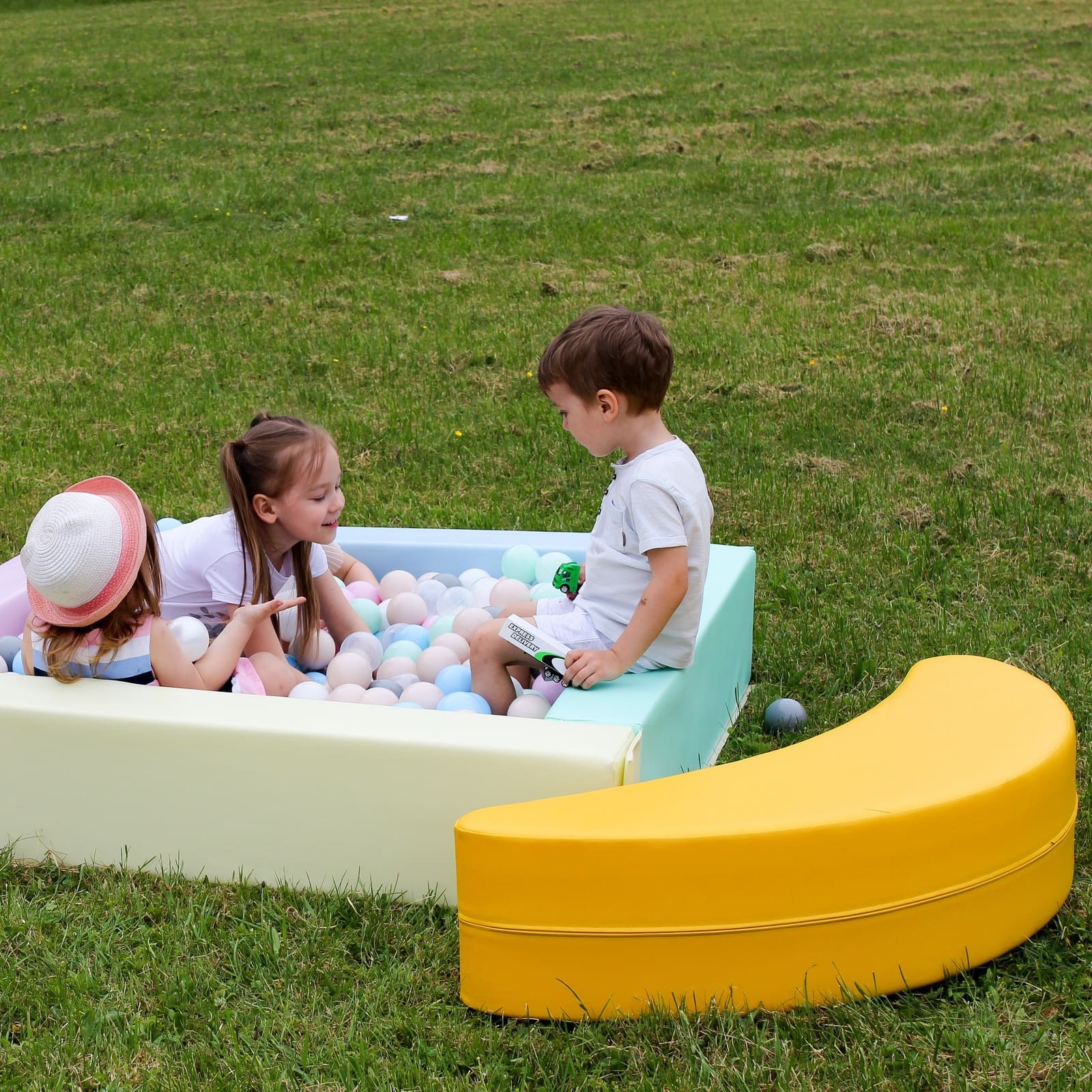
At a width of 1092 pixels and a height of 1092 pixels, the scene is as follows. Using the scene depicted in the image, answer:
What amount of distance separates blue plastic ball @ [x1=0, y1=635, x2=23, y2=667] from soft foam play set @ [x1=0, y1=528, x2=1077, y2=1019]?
19.8 inches

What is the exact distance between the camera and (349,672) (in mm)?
3320

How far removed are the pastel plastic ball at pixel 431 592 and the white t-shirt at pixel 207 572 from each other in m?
0.55

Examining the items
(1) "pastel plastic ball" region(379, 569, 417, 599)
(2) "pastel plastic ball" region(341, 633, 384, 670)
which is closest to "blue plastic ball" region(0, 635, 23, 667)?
(2) "pastel plastic ball" region(341, 633, 384, 670)

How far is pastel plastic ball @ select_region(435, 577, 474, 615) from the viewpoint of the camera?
369 cm

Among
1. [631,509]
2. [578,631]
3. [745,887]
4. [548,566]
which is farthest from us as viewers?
[548,566]

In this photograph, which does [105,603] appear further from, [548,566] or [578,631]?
[548,566]

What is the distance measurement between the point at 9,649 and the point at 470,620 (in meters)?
1.16

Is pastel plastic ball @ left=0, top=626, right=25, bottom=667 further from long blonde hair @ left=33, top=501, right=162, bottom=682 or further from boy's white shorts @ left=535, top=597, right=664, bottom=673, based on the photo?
boy's white shorts @ left=535, top=597, right=664, bottom=673

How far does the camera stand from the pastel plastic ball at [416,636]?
3.58 meters

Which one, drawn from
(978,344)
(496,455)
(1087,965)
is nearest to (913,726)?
(1087,965)

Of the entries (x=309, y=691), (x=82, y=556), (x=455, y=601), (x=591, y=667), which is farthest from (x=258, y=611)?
(x=455, y=601)

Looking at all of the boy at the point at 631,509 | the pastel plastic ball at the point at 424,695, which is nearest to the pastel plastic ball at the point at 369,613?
the pastel plastic ball at the point at 424,695

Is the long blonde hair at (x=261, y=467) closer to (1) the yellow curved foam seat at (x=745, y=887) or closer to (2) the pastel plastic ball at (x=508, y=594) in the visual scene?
(2) the pastel plastic ball at (x=508, y=594)

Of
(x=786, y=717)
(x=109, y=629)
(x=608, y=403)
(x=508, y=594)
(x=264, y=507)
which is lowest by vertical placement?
(x=786, y=717)
